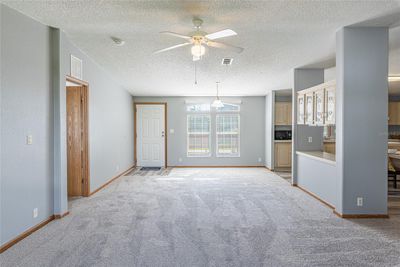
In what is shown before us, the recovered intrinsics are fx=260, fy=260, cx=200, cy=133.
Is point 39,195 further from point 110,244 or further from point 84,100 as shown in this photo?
point 84,100

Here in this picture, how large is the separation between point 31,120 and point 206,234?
99.5 inches

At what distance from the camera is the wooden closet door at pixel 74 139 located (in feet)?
15.4

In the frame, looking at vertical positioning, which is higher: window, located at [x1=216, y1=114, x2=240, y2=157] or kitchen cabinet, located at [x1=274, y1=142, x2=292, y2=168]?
window, located at [x1=216, y1=114, x2=240, y2=157]

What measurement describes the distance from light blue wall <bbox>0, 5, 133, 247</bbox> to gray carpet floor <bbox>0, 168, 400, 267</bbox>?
34 cm

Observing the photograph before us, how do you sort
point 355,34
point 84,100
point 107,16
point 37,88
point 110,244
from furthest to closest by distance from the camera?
point 84,100 → point 355,34 → point 37,88 → point 107,16 → point 110,244

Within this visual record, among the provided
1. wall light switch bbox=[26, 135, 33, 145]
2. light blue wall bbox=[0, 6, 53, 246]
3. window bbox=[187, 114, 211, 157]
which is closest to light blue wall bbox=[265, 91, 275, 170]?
window bbox=[187, 114, 211, 157]

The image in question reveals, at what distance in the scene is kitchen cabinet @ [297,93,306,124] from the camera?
→ 208 inches

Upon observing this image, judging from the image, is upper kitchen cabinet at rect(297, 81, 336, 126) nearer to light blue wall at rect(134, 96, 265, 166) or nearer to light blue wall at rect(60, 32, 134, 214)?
light blue wall at rect(134, 96, 265, 166)

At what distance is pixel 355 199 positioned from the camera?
3629 millimetres

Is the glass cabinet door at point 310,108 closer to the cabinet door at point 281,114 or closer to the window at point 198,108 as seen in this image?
the cabinet door at point 281,114

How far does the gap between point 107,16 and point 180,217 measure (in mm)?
2751

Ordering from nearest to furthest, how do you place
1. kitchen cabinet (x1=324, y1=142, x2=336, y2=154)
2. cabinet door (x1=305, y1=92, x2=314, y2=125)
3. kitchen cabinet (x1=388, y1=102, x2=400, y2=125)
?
cabinet door (x1=305, y1=92, x2=314, y2=125), kitchen cabinet (x1=324, y1=142, x2=336, y2=154), kitchen cabinet (x1=388, y1=102, x2=400, y2=125)

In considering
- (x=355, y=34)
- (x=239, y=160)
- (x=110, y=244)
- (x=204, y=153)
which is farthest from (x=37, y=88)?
(x=239, y=160)

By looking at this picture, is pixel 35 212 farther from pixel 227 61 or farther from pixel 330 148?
pixel 330 148
